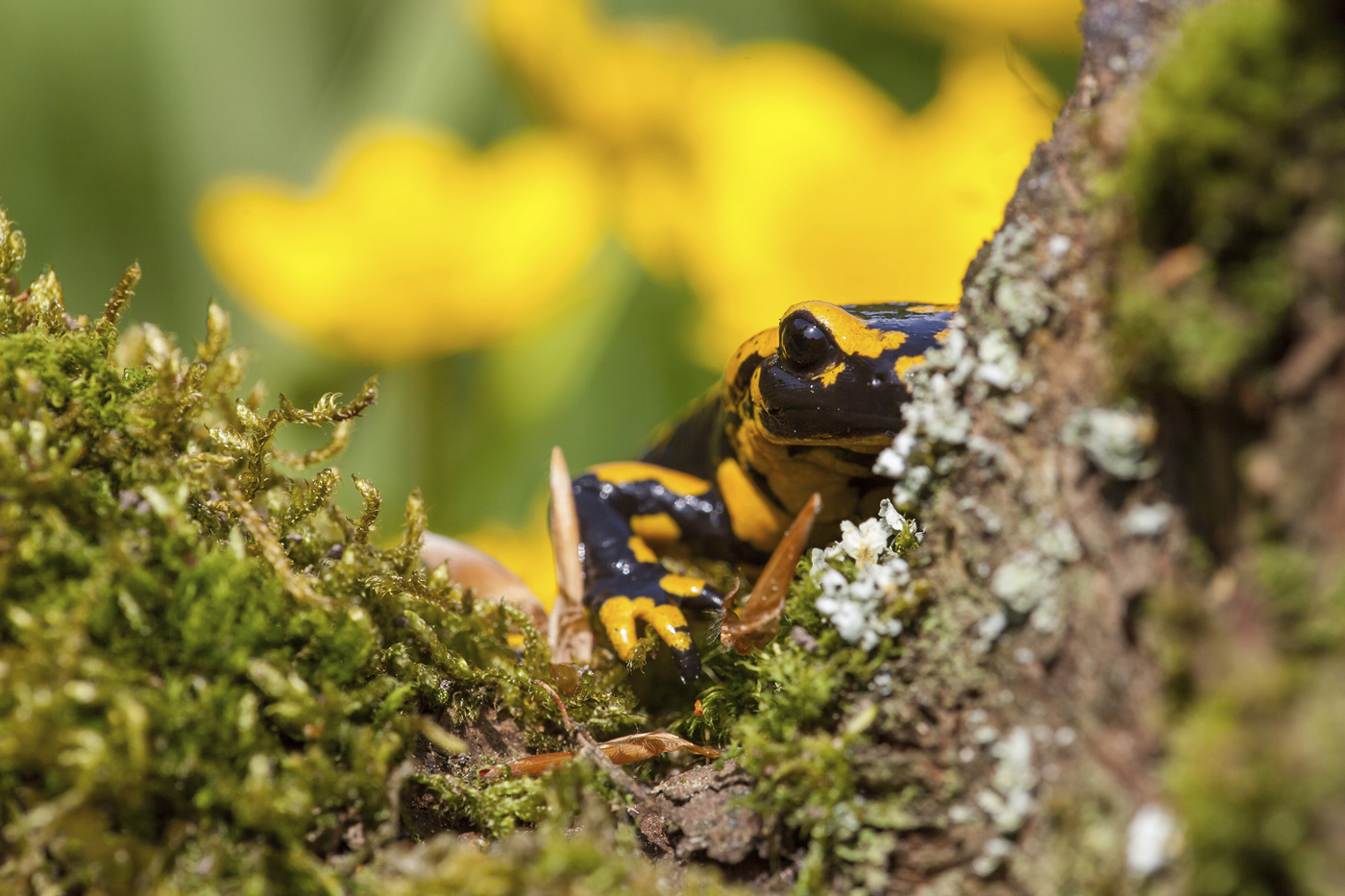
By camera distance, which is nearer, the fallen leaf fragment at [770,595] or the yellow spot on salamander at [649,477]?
the fallen leaf fragment at [770,595]

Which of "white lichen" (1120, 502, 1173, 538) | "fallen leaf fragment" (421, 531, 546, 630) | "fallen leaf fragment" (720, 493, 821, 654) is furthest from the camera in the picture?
"fallen leaf fragment" (421, 531, 546, 630)

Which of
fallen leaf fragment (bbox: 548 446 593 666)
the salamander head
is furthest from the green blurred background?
the salamander head

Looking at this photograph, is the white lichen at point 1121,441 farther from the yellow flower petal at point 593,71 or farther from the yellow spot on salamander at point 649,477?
→ the yellow flower petal at point 593,71

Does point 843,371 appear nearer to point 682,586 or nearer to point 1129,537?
point 682,586

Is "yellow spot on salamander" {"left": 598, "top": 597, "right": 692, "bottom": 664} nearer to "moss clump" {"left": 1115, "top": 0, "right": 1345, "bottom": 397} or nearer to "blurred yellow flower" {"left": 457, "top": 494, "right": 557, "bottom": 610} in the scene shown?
"blurred yellow flower" {"left": 457, "top": 494, "right": 557, "bottom": 610}

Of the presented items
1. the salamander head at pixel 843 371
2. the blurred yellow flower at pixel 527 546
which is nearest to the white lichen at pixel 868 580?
the salamander head at pixel 843 371

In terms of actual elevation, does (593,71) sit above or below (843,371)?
above

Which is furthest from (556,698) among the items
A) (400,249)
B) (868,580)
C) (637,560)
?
(400,249)
